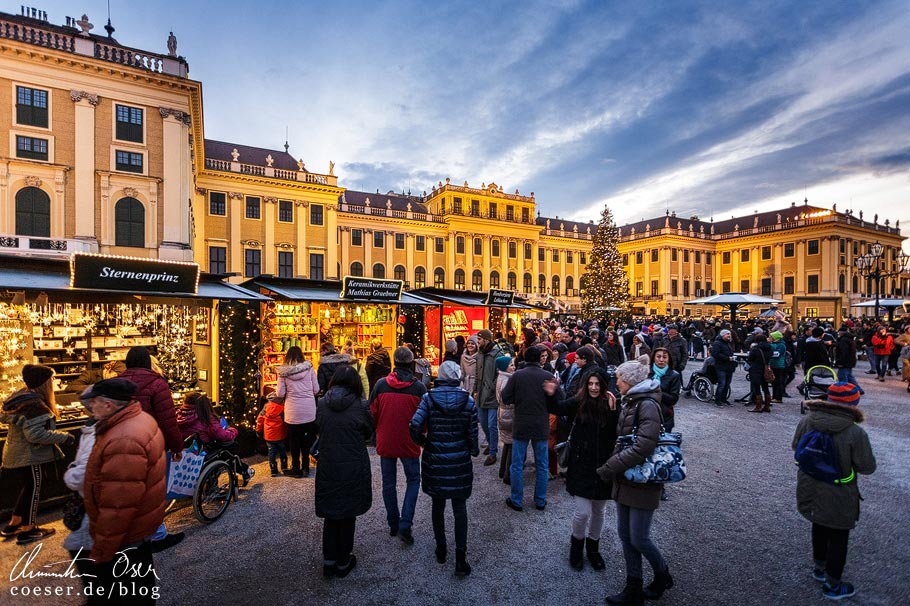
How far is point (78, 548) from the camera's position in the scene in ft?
10.6

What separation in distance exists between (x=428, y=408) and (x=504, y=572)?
171cm

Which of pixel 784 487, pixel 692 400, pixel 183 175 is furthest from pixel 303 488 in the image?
pixel 183 175

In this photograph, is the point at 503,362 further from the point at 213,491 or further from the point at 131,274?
the point at 131,274

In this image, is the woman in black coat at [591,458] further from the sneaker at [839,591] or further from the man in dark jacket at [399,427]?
the sneaker at [839,591]

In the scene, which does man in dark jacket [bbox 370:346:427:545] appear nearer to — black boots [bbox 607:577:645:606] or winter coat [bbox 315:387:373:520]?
winter coat [bbox 315:387:373:520]

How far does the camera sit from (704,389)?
38.9 feet

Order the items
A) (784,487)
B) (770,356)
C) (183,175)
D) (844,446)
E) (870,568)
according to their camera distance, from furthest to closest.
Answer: (183,175) < (770,356) < (784,487) < (870,568) < (844,446)

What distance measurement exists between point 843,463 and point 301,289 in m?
11.1

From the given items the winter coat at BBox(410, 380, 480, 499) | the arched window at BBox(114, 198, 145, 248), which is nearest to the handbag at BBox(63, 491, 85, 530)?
the winter coat at BBox(410, 380, 480, 499)

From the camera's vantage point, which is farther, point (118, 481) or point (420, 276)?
point (420, 276)

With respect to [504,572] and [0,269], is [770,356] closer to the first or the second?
[504,572]

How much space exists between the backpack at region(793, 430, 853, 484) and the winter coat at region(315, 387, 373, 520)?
3800mm

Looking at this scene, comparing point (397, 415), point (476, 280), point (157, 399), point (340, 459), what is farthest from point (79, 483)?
point (476, 280)

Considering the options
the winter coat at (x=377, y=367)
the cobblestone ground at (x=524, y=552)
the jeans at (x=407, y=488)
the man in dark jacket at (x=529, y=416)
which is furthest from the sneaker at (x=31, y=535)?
the man in dark jacket at (x=529, y=416)
